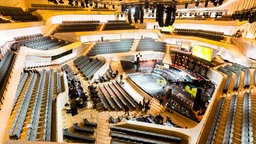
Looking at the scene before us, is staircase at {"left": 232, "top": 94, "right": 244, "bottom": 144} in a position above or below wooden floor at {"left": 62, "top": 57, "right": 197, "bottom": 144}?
above

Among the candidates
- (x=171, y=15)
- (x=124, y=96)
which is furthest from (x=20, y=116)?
(x=171, y=15)

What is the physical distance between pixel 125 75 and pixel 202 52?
6.34 metres

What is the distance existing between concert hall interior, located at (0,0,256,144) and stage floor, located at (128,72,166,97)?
0.07 meters

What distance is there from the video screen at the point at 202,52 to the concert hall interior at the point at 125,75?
8 cm

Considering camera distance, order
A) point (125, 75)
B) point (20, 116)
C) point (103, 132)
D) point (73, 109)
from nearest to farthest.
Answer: point (20, 116) < point (103, 132) < point (73, 109) < point (125, 75)

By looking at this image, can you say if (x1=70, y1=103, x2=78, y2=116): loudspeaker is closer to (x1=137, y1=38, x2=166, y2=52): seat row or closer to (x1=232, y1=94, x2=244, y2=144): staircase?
(x1=232, y1=94, x2=244, y2=144): staircase

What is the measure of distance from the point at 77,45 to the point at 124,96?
5.81 metres

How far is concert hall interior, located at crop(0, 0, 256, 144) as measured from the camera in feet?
17.8

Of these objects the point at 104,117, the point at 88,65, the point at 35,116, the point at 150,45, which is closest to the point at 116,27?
the point at 150,45

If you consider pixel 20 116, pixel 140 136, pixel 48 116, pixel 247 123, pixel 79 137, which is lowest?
pixel 140 136

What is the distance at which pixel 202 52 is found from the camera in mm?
12953

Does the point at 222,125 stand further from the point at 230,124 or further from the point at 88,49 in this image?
the point at 88,49

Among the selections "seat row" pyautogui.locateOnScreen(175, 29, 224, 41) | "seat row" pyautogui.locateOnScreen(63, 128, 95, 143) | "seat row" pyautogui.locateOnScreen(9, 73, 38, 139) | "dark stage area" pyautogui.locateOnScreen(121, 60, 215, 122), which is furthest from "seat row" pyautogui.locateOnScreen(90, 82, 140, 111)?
"seat row" pyautogui.locateOnScreen(175, 29, 224, 41)

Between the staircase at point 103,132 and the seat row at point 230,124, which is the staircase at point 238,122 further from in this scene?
the staircase at point 103,132
